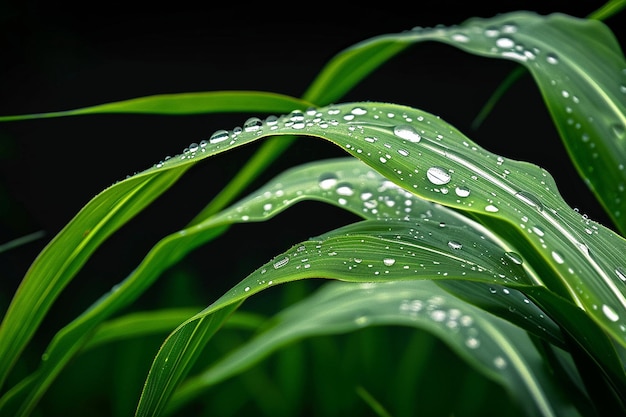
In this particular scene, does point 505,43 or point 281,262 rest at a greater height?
point 505,43

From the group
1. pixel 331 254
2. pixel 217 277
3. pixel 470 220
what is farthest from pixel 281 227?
pixel 331 254

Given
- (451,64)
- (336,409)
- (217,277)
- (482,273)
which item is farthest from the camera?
(451,64)

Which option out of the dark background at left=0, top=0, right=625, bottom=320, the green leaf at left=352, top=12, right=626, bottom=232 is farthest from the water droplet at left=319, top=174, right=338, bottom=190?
the dark background at left=0, top=0, right=625, bottom=320

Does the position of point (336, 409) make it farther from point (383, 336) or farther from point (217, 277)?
point (217, 277)

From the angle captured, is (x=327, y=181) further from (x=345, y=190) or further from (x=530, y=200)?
(x=530, y=200)

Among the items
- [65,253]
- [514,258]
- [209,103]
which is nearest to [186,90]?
[209,103]
